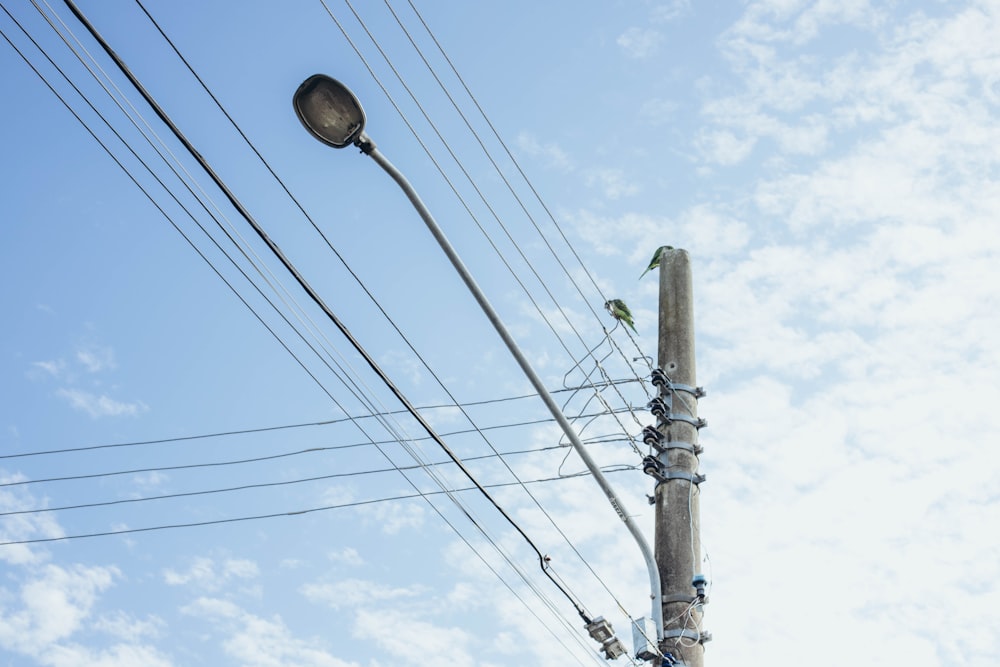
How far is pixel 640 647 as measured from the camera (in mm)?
7023

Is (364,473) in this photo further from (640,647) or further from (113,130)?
(113,130)

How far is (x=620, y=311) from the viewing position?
9680 mm

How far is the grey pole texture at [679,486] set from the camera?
7.14 m

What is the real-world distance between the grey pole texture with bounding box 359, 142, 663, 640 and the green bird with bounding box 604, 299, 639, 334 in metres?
2.65

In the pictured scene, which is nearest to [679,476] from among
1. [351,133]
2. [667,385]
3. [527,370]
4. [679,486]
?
[679,486]

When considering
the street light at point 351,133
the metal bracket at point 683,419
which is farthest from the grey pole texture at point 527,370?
the metal bracket at point 683,419

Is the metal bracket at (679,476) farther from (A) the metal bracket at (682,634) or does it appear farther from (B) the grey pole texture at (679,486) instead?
(A) the metal bracket at (682,634)

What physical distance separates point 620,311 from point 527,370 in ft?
11.3

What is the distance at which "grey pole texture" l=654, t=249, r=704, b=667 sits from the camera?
23.4 ft

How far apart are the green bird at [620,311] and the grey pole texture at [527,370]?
2655mm

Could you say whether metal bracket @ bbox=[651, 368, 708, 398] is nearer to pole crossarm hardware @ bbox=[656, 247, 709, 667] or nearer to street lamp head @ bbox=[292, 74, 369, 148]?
pole crossarm hardware @ bbox=[656, 247, 709, 667]

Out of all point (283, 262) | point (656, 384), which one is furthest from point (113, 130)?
point (656, 384)

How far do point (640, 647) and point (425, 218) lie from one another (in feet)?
11.6

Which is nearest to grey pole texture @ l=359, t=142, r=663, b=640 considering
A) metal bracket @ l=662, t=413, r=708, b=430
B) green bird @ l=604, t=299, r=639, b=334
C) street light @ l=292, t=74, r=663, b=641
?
street light @ l=292, t=74, r=663, b=641
